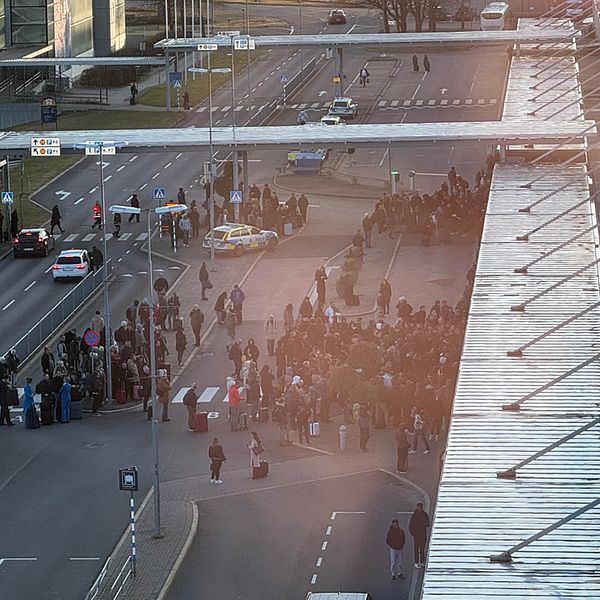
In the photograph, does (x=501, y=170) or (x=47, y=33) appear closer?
(x=501, y=170)

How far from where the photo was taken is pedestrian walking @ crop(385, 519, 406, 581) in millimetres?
40906

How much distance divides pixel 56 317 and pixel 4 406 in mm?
11609

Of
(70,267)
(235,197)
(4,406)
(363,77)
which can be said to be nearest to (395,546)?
(4,406)

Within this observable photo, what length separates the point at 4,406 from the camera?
177ft

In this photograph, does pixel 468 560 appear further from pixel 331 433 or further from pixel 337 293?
pixel 337 293

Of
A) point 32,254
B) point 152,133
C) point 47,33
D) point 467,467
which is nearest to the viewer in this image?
point 467,467

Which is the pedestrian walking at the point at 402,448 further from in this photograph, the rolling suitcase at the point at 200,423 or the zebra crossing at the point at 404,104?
the zebra crossing at the point at 404,104

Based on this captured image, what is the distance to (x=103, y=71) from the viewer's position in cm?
12550

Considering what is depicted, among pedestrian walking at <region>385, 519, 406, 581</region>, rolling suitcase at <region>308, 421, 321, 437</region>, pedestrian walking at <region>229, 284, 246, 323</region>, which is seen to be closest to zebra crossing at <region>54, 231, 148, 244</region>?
pedestrian walking at <region>229, 284, 246, 323</region>

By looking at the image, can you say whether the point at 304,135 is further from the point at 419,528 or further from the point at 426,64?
the point at 426,64

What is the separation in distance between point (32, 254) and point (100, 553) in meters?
34.4

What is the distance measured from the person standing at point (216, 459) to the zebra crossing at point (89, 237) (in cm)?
3263

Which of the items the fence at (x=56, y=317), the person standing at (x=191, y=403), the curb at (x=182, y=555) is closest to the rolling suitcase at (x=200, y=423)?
the person standing at (x=191, y=403)

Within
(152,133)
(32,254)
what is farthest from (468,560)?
(152,133)
